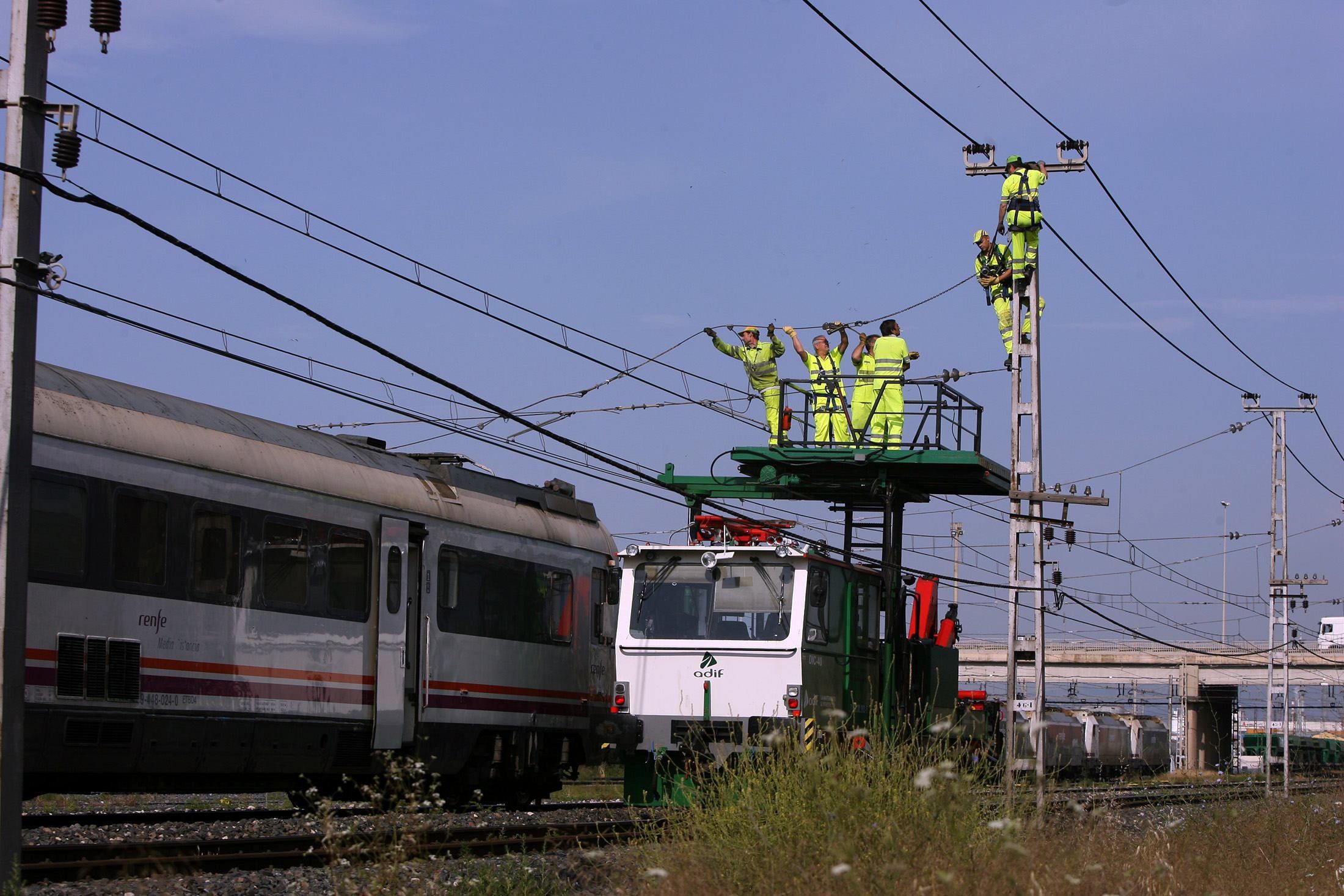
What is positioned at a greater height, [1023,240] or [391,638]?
[1023,240]

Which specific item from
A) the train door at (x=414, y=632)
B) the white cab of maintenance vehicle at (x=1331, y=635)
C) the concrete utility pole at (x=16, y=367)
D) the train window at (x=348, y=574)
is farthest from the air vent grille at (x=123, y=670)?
the white cab of maintenance vehicle at (x=1331, y=635)

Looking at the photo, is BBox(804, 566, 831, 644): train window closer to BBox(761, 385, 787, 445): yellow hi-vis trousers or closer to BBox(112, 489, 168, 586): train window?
BBox(761, 385, 787, 445): yellow hi-vis trousers

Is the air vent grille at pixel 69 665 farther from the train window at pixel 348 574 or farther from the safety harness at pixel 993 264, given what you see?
the safety harness at pixel 993 264

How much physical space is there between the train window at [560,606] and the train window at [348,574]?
349 centimetres

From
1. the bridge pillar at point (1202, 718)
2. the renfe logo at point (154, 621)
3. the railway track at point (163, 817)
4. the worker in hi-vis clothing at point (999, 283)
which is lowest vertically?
the bridge pillar at point (1202, 718)

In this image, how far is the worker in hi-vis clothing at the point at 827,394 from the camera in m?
19.4

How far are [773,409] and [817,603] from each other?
14.5 ft

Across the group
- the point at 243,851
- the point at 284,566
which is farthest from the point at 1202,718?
the point at 243,851

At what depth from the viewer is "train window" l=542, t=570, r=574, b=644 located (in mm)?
18344

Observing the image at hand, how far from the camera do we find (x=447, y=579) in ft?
54.0

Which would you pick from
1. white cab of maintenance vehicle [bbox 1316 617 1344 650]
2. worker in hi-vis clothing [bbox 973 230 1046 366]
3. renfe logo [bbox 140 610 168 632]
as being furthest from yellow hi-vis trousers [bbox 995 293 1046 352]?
white cab of maintenance vehicle [bbox 1316 617 1344 650]

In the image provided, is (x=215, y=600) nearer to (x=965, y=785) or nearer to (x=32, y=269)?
(x=32, y=269)

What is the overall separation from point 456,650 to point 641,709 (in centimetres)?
206

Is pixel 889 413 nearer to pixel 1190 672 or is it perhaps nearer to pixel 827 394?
pixel 827 394
